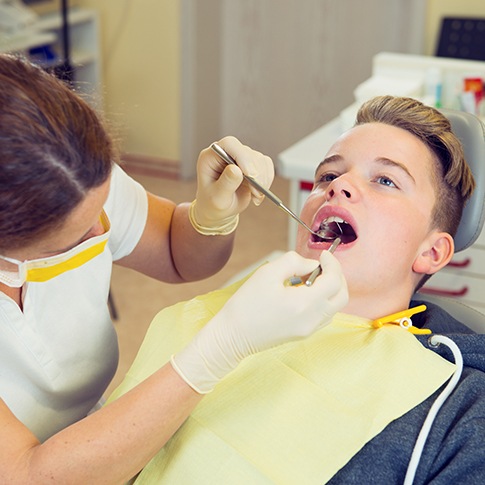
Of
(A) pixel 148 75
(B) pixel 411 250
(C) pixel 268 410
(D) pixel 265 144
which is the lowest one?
(D) pixel 265 144

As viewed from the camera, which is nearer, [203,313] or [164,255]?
[203,313]

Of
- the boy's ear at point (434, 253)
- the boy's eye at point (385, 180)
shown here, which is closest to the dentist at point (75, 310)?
the boy's eye at point (385, 180)

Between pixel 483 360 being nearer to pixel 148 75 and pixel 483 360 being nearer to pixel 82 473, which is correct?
pixel 82 473

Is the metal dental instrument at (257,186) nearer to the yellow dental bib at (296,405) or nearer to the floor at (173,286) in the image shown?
the yellow dental bib at (296,405)

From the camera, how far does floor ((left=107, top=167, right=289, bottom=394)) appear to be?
3067mm

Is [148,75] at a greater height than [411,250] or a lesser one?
lesser

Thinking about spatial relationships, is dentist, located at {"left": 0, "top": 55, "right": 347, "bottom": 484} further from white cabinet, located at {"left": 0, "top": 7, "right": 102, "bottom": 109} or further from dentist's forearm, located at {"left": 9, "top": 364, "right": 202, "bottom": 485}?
white cabinet, located at {"left": 0, "top": 7, "right": 102, "bottom": 109}

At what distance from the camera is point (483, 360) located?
1330mm

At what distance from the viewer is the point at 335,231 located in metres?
1.52

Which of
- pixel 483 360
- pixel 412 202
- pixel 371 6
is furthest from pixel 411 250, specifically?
pixel 371 6

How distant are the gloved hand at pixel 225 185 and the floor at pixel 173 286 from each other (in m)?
1.33

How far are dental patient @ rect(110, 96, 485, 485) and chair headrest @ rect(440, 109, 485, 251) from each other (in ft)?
0.08

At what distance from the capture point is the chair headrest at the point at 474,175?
1517 mm

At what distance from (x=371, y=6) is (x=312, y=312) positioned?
299 cm
